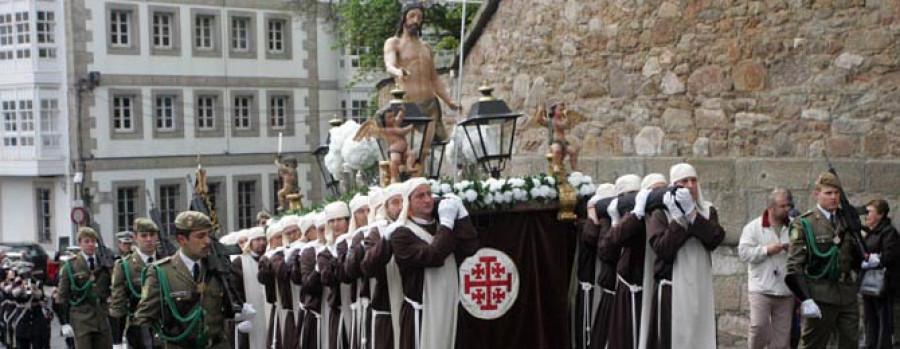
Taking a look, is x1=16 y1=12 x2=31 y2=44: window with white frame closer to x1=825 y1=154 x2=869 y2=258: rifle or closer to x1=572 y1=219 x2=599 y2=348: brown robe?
x1=572 y1=219 x2=599 y2=348: brown robe

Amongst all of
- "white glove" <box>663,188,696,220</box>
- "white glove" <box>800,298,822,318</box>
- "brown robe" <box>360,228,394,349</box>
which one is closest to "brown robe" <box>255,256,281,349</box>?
"brown robe" <box>360,228,394,349</box>

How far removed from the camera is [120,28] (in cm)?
4369

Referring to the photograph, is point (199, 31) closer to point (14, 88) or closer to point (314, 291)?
point (14, 88)

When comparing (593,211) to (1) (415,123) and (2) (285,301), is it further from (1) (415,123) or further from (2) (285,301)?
(2) (285,301)

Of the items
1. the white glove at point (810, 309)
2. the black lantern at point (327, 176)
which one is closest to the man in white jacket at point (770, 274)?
the white glove at point (810, 309)

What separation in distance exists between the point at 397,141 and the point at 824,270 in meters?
3.70

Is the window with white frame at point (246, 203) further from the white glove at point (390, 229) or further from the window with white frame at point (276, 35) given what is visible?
the white glove at point (390, 229)

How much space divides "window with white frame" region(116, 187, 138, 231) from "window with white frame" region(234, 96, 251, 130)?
4236 millimetres

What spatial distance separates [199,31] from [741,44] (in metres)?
32.1

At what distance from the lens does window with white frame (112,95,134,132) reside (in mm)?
43812

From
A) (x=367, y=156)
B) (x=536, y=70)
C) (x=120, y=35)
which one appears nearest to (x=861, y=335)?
(x=367, y=156)

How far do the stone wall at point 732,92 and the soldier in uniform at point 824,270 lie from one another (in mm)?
1423

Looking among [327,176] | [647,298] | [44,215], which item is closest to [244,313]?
[647,298]

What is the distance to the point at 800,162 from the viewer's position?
47.4 feet
